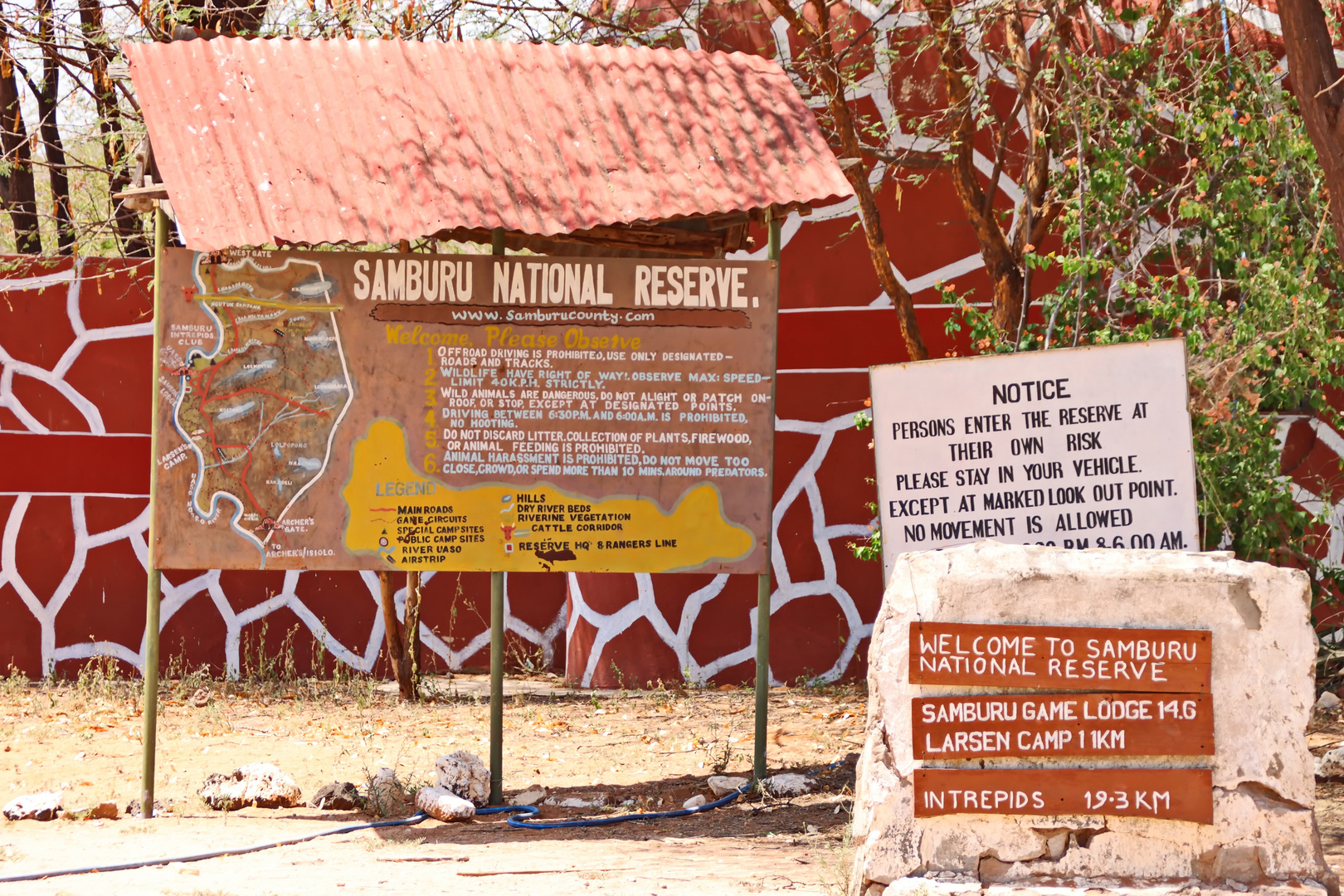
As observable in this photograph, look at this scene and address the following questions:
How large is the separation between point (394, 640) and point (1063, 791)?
6208 mm

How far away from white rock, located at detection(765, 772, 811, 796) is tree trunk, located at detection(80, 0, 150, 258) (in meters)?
6.15

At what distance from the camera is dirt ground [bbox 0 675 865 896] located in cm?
538

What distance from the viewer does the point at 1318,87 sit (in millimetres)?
6223

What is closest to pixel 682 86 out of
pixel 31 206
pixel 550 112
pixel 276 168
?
pixel 550 112

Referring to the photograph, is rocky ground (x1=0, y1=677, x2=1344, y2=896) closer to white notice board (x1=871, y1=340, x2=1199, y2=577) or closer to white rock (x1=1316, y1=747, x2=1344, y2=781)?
white rock (x1=1316, y1=747, x2=1344, y2=781)

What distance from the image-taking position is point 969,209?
889 cm

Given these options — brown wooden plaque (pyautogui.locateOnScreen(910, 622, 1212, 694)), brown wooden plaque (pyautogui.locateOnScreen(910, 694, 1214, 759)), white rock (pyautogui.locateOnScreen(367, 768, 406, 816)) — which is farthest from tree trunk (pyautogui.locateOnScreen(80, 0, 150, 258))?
brown wooden plaque (pyautogui.locateOnScreen(910, 694, 1214, 759))

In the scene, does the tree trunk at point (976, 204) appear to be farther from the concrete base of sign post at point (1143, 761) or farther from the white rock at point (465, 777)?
the white rock at point (465, 777)

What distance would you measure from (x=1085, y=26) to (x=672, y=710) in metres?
5.64

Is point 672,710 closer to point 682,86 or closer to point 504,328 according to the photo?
point 504,328

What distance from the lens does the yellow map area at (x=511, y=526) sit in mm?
6520

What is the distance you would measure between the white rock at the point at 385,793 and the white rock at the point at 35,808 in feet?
5.10

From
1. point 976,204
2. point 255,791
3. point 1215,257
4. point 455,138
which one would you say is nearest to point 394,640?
point 255,791

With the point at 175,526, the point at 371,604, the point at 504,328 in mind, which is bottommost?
the point at 371,604
